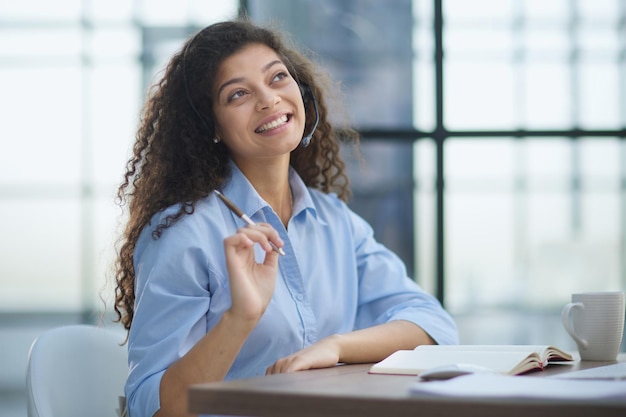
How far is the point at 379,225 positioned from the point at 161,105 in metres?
1.22

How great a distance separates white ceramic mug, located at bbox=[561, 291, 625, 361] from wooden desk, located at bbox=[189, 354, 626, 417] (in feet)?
1.73

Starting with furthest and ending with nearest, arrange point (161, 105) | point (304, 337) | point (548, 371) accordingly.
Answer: point (161, 105)
point (304, 337)
point (548, 371)

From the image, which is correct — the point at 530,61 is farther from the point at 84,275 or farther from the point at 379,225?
the point at 84,275

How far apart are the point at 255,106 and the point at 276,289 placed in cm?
43

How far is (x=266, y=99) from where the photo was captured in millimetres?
1949

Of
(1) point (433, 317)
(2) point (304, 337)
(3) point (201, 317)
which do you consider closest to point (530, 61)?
(1) point (433, 317)

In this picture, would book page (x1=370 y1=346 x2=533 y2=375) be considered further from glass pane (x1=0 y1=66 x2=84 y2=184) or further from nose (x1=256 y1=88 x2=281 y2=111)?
glass pane (x1=0 y1=66 x2=84 y2=184)

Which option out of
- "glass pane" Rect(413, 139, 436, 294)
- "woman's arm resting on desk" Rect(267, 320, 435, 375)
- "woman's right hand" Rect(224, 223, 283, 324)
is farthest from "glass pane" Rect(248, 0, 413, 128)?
"woman's right hand" Rect(224, 223, 283, 324)

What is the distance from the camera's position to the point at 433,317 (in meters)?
1.95

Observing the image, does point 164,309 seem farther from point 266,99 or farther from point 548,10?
point 548,10

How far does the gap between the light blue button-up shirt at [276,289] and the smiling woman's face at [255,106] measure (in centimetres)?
9

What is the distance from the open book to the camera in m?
1.31

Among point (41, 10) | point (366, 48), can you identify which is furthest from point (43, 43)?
point (366, 48)

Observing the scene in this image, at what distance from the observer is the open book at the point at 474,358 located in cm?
131
